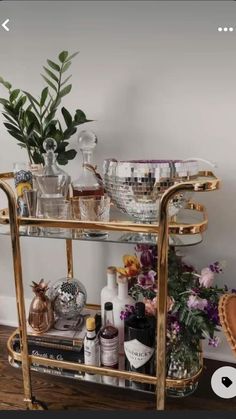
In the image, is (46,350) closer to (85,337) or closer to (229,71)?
(85,337)

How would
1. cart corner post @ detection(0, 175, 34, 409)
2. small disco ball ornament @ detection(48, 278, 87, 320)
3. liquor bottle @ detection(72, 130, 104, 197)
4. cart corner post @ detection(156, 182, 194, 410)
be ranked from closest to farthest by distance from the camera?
1. cart corner post @ detection(156, 182, 194, 410)
2. cart corner post @ detection(0, 175, 34, 409)
3. liquor bottle @ detection(72, 130, 104, 197)
4. small disco ball ornament @ detection(48, 278, 87, 320)

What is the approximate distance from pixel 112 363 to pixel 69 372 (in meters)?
0.14

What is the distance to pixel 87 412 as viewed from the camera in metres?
0.97

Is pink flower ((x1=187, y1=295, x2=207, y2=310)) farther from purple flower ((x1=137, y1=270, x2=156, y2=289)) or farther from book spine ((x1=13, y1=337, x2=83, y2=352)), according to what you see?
book spine ((x1=13, y1=337, x2=83, y2=352))

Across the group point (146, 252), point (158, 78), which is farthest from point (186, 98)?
point (146, 252)

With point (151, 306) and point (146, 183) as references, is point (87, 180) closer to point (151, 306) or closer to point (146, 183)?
point (146, 183)

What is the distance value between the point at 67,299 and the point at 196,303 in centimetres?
42

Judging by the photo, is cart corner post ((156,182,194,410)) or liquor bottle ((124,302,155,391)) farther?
liquor bottle ((124,302,155,391))

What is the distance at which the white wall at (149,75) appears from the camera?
104 cm

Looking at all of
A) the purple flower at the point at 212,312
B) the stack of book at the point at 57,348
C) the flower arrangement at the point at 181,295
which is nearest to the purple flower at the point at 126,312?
the flower arrangement at the point at 181,295

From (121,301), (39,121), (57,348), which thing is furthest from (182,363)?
(39,121)

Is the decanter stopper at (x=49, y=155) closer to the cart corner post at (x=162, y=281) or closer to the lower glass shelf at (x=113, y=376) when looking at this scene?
the cart corner post at (x=162, y=281)

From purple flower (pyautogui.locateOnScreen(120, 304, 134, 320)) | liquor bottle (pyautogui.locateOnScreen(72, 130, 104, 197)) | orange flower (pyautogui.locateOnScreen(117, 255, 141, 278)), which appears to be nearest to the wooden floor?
purple flower (pyautogui.locateOnScreen(120, 304, 134, 320))

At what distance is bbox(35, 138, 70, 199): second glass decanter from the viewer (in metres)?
0.96
